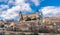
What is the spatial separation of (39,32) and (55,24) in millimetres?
6163

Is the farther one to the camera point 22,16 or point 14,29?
point 22,16

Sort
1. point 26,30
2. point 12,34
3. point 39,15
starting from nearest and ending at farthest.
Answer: point 12,34, point 26,30, point 39,15

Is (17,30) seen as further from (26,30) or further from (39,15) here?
(39,15)

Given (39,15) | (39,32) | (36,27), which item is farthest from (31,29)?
(39,15)

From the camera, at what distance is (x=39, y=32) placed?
42312 mm

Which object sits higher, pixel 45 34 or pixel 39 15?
pixel 39 15

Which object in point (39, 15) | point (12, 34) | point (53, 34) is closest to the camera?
point (53, 34)

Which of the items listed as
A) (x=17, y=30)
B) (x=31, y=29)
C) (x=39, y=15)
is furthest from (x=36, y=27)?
(x=39, y=15)

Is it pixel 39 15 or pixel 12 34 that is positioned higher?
pixel 39 15

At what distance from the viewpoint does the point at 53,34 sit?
40.8 m

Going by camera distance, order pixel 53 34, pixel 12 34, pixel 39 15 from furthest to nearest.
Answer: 1. pixel 39 15
2. pixel 12 34
3. pixel 53 34

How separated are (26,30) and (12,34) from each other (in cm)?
405

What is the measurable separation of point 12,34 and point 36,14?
2029 centimetres

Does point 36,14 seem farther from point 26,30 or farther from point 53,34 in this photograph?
point 53,34
